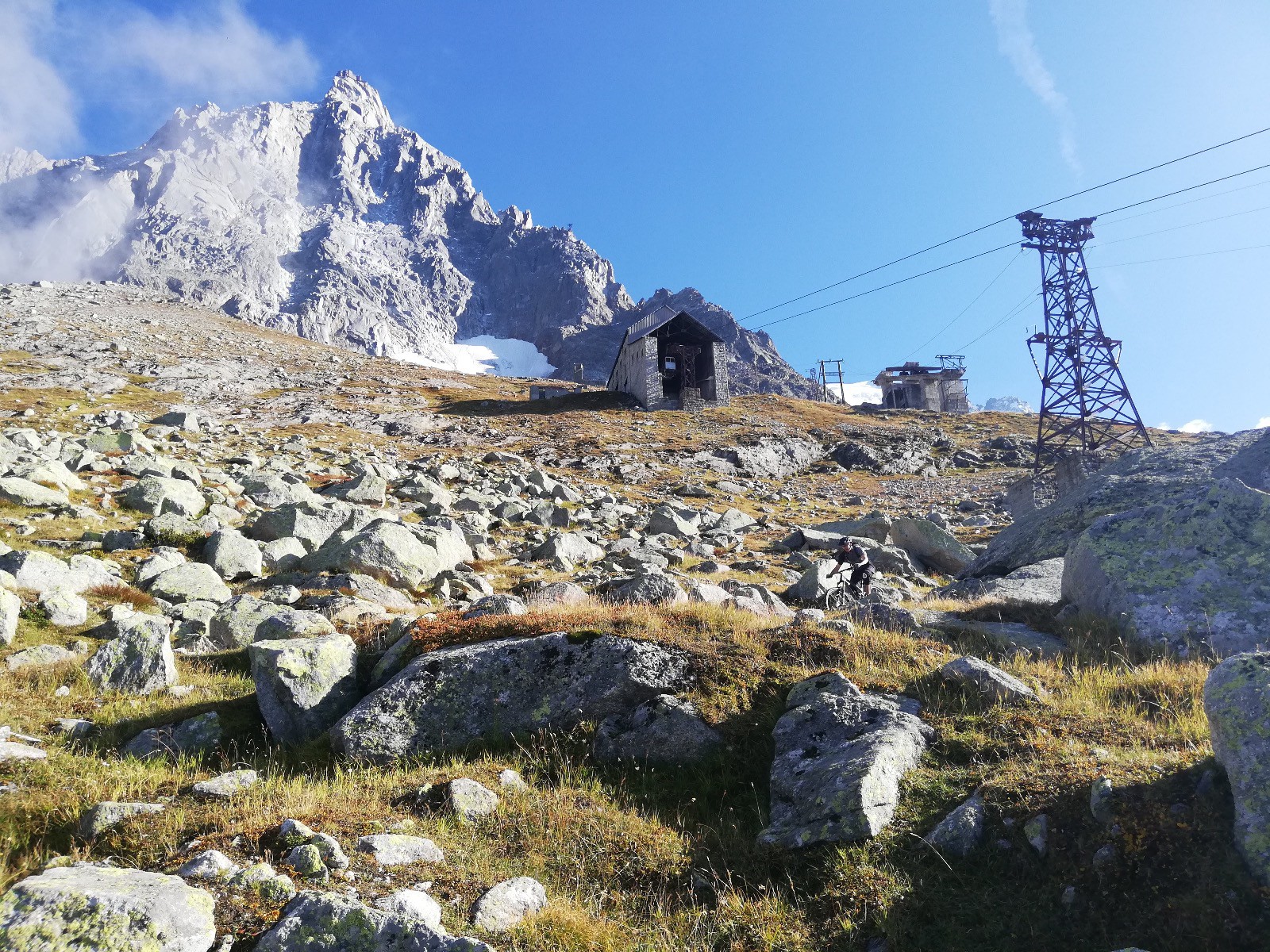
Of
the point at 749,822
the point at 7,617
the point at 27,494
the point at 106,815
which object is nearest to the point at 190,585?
the point at 7,617

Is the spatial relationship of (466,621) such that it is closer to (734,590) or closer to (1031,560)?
(734,590)

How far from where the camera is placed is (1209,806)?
489cm

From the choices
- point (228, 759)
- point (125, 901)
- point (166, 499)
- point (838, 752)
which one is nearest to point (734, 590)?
point (838, 752)

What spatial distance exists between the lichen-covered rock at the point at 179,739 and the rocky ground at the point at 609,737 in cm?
6

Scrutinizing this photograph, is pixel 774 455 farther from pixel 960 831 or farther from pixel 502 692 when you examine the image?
pixel 960 831

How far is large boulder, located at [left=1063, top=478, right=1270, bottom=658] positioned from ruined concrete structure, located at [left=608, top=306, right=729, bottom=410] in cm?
5084

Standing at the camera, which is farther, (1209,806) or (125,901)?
(1209,806)

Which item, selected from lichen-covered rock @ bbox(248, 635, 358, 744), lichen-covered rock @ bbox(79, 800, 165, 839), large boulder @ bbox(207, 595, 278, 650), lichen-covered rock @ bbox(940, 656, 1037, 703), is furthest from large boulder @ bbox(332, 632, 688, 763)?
large boulder @ bbox(207, 595, 278, 650)

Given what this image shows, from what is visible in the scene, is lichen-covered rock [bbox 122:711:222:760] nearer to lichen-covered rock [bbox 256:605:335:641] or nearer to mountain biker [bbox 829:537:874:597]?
lichen-covered rock [bbox 256:605:335:641]

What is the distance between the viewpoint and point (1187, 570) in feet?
33.3

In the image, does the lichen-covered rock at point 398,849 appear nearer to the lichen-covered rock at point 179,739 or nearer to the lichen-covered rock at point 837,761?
the lichen-covered rock at point 837,761

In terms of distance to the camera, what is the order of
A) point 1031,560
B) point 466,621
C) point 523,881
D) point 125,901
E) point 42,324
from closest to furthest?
1. point 125,901
2. point 523,881
3. point 466,621
4. point 1031,560
5. point 42,324

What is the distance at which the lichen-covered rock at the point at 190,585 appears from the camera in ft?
42.3

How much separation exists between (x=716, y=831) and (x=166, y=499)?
18.2 meters
